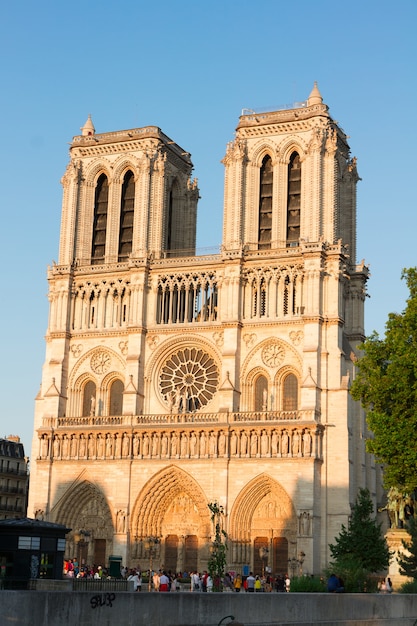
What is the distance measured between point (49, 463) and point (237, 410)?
11005 mm

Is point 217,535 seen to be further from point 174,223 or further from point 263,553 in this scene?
point 174,223

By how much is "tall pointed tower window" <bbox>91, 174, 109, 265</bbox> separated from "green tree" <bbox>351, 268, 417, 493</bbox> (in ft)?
89.2

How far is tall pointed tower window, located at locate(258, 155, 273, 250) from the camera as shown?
5869 cm

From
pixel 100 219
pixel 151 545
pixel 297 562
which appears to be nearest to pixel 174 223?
pixel 100 219

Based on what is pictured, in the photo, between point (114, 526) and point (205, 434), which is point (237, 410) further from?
point (114, 526)

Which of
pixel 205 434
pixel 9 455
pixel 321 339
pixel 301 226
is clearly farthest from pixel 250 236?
pixel 9 455

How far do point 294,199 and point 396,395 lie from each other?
23451mm

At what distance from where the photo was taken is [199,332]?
5766 cm

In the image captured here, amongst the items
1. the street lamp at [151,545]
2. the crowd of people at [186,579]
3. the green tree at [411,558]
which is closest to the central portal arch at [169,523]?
the street lamp at [151,545]

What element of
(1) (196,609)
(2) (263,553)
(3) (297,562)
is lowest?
(1) (196,609)

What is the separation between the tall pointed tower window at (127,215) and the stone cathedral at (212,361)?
0.08 metres

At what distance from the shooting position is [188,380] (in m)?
58.0

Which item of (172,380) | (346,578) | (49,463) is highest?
(172,380)

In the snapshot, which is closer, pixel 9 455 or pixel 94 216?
pixel 94 216
